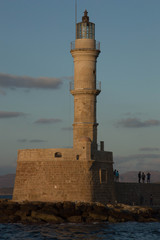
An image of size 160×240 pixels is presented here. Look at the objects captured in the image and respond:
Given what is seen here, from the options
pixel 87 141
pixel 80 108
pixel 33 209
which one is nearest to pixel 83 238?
pixel 33 209

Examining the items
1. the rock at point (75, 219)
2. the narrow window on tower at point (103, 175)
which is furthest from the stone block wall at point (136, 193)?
the rock at point (75, 219)

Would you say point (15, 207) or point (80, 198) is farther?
point (80, 198)

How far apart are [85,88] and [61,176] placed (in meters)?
7.84

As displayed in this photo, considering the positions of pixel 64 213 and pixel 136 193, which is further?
pixel 136 193

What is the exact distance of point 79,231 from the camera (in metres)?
27.9

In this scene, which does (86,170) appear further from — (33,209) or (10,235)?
(10,235)

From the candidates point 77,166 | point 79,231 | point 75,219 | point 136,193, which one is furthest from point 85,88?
point 79,231

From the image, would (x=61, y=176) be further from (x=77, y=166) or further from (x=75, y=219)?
(x=75, y=219)

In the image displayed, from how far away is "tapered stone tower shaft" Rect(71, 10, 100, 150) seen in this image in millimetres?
39156

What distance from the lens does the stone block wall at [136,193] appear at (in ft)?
132

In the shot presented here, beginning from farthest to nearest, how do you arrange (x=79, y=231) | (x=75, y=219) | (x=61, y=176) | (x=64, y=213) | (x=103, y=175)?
(x=103, y=175) → (x=61, y=176) → (x=64, y=213) → (x=75, y=219) → (x=79, y=231)

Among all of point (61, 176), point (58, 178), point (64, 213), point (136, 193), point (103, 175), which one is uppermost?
point (103, 175)

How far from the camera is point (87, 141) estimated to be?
119 ft

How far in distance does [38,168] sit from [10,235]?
9.22m
